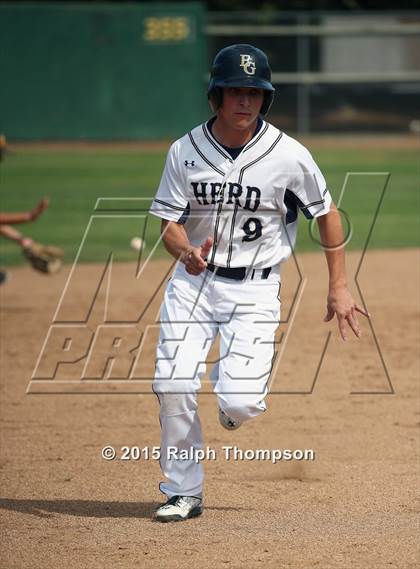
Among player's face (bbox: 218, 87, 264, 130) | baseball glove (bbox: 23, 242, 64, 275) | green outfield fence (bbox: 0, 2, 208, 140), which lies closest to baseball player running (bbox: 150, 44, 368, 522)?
player's face (bbox: 218, 87, 264, 130)

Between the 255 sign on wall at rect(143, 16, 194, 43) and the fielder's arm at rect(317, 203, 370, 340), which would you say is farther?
the 255 sign on wall at rect(143, 16, 194, 43)

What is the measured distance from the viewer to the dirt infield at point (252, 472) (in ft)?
16.1

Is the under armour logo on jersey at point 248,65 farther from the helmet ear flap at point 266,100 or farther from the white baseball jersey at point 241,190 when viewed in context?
the white baseball jersey at point 241,190

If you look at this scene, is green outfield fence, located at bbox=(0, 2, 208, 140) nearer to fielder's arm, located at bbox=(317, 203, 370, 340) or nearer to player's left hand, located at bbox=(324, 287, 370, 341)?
fielder's arm, located at bbox=(317, 203, 370, 340)

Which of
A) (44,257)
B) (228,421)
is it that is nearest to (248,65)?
(228,421)

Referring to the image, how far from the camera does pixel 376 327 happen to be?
9820 mm

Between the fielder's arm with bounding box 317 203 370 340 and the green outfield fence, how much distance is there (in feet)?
71.7

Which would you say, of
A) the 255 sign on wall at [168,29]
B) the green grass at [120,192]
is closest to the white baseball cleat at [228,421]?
the green grass at [120,192]

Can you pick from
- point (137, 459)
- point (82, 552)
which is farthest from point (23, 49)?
point (82, 552)

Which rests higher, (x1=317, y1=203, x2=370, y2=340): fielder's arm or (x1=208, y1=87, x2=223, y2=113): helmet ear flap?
(x1=208, y1=87, x2=223, y2=113): helmet ear flap

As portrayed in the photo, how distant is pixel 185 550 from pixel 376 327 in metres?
5.23

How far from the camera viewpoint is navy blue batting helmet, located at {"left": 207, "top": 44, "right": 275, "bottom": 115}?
5.23m

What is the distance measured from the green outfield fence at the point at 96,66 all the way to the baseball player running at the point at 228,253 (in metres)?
21.7

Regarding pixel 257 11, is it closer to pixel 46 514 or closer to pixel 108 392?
pixel 108 392
